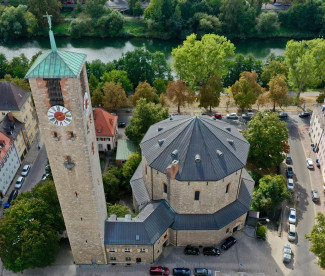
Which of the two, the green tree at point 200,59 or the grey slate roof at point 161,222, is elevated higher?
the green tree at point 200,59

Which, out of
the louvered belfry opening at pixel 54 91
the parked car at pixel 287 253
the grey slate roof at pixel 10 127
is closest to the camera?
the louvered belfry opening at pixel 54 91

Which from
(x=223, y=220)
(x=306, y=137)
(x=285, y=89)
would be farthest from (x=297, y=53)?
(x=223, y=220)

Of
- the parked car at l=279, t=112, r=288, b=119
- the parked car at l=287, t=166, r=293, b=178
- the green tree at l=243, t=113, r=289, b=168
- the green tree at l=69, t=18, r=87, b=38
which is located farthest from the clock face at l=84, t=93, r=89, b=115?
the green tree at l=69, t=18, r=87, b=38

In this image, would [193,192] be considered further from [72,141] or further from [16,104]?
[16,104]

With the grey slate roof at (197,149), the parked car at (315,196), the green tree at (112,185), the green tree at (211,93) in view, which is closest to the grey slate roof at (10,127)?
the green tree at (112,185)

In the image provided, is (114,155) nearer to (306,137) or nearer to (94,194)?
(94,194)

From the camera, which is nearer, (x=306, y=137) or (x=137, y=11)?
(x=306, y=137)

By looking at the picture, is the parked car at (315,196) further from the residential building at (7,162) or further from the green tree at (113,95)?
the residential building at (7,162)
